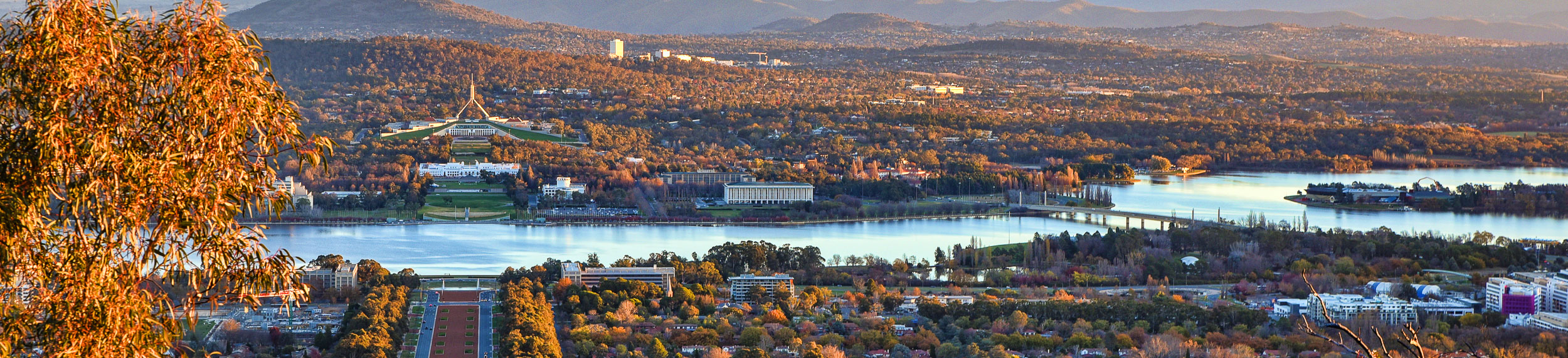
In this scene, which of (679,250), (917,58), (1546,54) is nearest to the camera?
(679,250)

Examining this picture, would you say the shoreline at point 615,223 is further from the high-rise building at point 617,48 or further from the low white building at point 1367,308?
the high-rise building at point 617,48

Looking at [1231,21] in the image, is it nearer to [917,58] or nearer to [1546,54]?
[1546,54]

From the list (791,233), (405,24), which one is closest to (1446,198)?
(791,233)

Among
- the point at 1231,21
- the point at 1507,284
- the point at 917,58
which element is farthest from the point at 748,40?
the point at 1507,284

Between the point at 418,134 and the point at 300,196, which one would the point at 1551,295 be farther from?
the point at 418,134

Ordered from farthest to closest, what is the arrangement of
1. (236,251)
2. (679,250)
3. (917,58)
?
(917,58) → (679,250) → (236,251)

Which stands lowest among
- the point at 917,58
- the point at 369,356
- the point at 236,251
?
the point at 369,356
